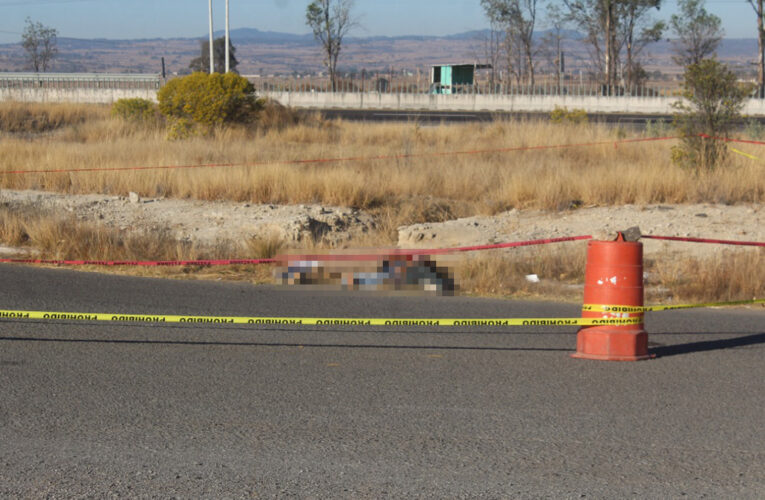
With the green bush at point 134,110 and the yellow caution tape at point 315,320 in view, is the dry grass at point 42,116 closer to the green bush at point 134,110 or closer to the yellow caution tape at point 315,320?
the green bush at point 134,110

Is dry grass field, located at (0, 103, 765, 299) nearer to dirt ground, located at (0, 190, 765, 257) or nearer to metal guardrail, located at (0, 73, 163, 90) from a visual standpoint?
dirt ground, located at (0, 190, 765, 257)

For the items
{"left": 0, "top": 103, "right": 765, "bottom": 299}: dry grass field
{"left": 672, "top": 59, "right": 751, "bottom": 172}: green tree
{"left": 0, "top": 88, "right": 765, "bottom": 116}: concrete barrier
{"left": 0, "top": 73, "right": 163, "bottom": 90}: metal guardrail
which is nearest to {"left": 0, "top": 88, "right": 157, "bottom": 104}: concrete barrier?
{"left": 0, "top": 88, "right": 765, "bottom": 116}: concrete barrier

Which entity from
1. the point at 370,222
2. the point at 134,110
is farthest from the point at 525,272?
the point at 134,110

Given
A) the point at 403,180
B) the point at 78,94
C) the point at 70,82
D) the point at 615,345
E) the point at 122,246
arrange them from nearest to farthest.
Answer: the point at 615,345
the point at 122,246
the point at 403,180
the point at 78,94
the point at 70,82

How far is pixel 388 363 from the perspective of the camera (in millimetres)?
6688

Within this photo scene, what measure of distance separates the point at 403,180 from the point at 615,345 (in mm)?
9758

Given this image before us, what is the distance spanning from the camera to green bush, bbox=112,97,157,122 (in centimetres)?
2809

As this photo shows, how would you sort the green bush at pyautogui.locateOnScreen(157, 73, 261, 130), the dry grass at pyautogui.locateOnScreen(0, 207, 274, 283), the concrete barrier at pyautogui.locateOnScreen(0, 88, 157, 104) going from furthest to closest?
the concrete barrier at pyautogui.locateOnScreen(0, 88, 157, 104), the green bush at pyautogui.locateOnScreen(157, 73, 261, 130), the dry grass at pyautogui.locateOnScreen(0, 207, 274, 283)

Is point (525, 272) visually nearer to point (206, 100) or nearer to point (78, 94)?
point (206, 100)

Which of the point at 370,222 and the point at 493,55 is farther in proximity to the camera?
the point at 493,55

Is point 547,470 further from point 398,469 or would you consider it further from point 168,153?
point 168,153

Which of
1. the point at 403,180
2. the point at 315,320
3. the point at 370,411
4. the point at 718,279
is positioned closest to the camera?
the point at 370,411

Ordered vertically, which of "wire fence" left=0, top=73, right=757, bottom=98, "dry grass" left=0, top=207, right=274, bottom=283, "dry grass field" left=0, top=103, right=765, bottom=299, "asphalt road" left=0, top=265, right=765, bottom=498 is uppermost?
"wire fence" left=0, top=73, right=757, bottom=98

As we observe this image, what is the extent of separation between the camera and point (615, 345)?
6.84 metres
